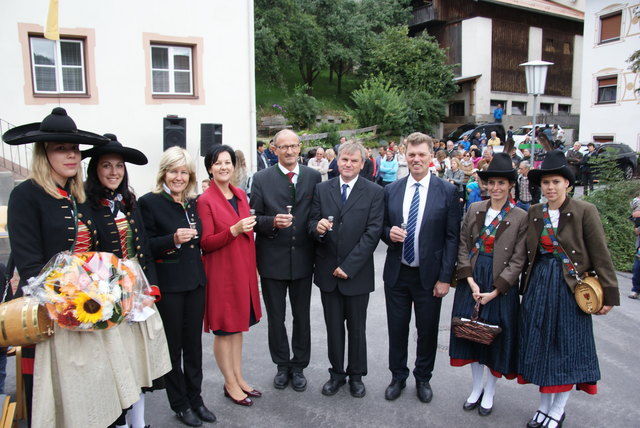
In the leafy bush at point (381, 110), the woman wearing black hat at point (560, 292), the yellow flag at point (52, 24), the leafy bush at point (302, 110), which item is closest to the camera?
the woman wearing black hat at point (560, 292)

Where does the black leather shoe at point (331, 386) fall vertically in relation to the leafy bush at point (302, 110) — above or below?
below

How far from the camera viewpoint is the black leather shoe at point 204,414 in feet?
12.8

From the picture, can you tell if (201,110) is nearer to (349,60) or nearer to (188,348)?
(188,348)

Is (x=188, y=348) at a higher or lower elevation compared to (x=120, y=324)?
lower

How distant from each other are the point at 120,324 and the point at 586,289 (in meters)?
3.13

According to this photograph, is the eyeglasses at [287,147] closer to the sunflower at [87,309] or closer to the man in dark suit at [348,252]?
the man in dark suit at [348,252]

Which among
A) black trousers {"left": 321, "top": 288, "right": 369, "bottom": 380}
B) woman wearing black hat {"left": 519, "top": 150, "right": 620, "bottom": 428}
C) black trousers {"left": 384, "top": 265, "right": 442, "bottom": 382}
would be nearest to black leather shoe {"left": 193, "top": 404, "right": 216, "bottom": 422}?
black trousers {"left": 321, "top": 288, "right": 369, "bottom": 380}

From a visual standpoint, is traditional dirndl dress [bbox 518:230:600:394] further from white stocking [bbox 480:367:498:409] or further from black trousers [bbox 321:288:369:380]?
black trousers [bbox 321:288:369:380]

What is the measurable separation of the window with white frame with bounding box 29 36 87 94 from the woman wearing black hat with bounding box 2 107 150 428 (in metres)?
10.0

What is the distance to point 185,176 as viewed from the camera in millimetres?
3711

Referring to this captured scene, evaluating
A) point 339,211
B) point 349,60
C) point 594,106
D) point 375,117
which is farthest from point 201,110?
point 349,60

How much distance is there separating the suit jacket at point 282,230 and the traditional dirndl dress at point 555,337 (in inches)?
72.4

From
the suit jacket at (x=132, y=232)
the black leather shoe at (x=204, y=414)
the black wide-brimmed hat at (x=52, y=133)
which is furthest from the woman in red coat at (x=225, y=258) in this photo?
the black wide-brimmed hat at (x=52, y=133)

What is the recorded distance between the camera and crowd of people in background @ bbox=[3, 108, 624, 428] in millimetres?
2930
